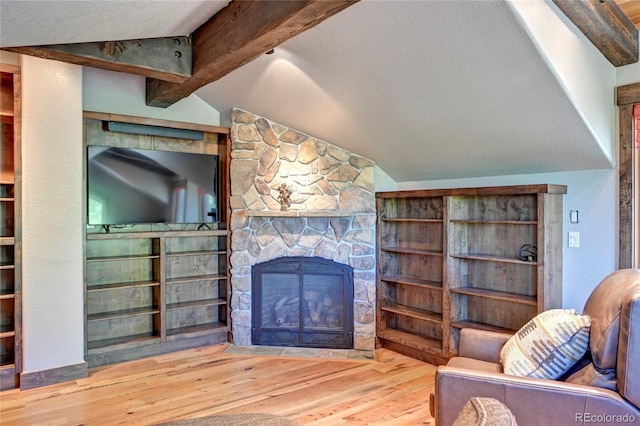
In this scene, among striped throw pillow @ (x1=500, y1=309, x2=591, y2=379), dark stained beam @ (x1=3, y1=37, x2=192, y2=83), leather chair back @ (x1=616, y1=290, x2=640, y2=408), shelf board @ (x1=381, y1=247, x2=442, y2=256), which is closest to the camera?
leather chair back @ (x1=616, y1=290, x2=640, y2=408)

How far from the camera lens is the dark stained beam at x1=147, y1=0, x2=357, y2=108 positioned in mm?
2102

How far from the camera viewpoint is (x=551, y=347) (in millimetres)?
2045

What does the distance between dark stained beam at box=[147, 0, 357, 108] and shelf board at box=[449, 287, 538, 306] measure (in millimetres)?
2526

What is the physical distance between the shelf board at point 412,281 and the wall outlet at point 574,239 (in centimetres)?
114

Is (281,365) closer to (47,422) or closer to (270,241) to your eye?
(270,241)

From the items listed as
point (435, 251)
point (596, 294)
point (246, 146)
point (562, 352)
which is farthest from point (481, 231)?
point (246, 146)

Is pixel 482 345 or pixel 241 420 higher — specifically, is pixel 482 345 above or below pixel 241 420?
above

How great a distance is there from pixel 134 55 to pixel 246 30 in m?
0.91

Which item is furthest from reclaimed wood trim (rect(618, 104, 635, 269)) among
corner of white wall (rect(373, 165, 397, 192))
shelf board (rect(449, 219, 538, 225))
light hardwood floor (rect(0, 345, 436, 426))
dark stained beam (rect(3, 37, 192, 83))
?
dark stained beam (rect(3, 37, 192, 83))

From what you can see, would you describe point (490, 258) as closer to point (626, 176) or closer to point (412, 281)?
point (412, 281)

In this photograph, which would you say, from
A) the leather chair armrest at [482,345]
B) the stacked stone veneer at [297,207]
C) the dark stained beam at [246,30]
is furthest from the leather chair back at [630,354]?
the stacked stone veneer at [297,207]

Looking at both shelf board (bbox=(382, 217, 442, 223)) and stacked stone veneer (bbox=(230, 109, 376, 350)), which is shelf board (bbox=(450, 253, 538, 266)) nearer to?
shelf board (bbox=(382, 217, 442, 223))

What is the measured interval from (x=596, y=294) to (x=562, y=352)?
15.5 inches

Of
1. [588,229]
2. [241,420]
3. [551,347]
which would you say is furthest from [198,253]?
[588,229]
